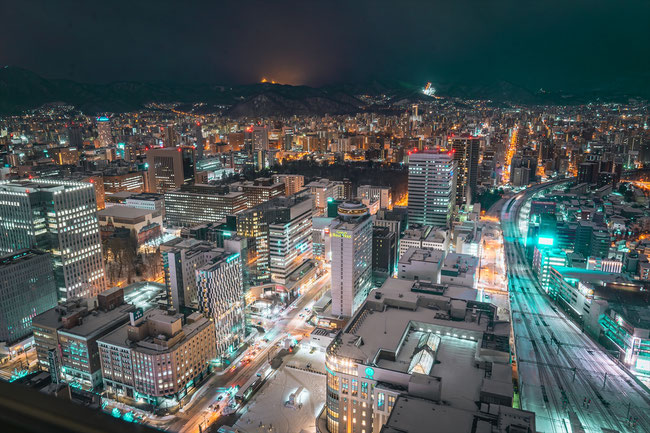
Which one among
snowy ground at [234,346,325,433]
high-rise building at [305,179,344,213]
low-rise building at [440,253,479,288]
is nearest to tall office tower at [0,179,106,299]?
snowy ground at [234,346,325,433]

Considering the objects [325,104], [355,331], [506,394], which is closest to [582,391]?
[506,394]

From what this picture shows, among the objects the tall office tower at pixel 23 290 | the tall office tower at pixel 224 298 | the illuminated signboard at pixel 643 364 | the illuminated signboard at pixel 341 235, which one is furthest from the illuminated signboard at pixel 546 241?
the tall office tower at pixel 23 290

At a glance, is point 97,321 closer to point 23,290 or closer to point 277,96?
point 23,290

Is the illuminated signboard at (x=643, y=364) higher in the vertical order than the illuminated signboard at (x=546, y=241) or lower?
lower

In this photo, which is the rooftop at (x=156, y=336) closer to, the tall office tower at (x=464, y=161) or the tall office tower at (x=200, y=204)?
the tall office tower at (x=200, y=204)

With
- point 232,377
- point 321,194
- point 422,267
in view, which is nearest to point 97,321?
point 232,377

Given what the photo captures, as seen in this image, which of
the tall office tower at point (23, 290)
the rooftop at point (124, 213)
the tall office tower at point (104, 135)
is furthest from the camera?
the tall office tower at point (104, 135)

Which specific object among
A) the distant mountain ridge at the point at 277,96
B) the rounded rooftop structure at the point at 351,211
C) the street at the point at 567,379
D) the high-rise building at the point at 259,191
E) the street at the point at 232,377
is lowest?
the street at the point at 567,379

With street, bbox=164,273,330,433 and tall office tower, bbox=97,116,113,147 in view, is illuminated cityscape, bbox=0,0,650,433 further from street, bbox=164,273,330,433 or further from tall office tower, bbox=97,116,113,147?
tall office tower, bbox=97,116,113,147
